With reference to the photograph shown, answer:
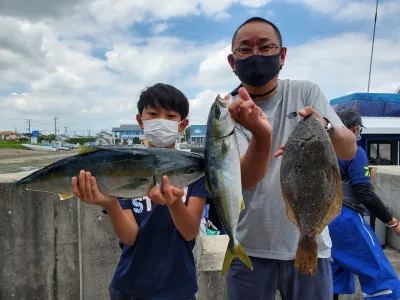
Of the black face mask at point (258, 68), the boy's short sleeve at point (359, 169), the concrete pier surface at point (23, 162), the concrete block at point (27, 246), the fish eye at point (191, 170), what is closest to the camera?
the fish eye at point (191, 170)

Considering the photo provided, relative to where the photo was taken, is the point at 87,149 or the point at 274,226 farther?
the point at 274,226

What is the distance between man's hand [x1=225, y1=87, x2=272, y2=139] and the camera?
5.98 ft

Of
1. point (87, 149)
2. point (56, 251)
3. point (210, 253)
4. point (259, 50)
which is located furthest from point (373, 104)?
point (87, 149)

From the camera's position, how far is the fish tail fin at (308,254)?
1867mm

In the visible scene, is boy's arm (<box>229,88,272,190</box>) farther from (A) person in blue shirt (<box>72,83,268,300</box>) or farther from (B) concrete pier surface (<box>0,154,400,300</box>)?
(B) concrete pier surface (<box>0,154,400,300</box>)

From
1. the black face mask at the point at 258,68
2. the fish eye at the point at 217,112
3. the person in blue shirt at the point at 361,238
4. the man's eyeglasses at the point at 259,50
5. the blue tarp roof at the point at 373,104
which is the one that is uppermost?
the blue tarp roof at the point at 373,104

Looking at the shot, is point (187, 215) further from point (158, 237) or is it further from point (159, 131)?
point (159, 131)

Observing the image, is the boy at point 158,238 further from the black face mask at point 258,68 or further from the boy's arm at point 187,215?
the black face mask at point 258,68

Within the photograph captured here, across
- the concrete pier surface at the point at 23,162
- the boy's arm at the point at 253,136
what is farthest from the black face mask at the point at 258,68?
the concrete pier surface at the point at 23,162

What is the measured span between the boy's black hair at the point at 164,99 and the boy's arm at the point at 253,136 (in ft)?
3.23

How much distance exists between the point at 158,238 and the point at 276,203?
3.40ft

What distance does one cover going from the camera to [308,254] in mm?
1870

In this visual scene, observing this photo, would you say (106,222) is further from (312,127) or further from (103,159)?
(312,127)

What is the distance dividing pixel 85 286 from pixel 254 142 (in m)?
3.41
